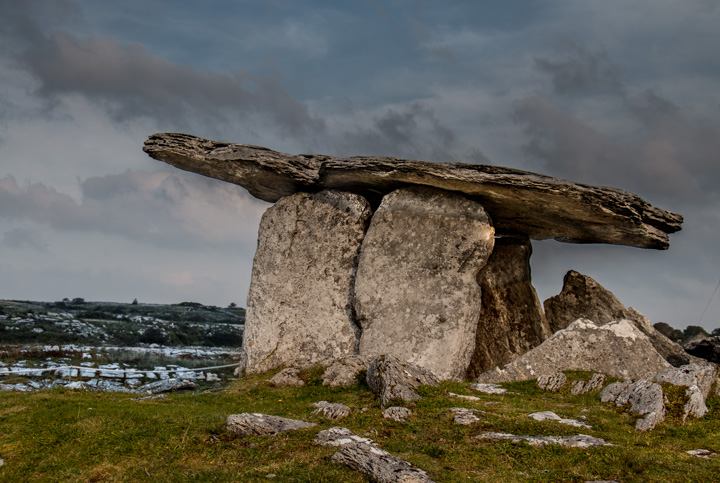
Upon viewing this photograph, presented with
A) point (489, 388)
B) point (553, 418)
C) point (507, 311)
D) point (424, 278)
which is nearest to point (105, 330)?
point (507, 311)

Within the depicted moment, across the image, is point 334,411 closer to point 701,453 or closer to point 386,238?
point 701,453

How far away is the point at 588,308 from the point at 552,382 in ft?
31.6

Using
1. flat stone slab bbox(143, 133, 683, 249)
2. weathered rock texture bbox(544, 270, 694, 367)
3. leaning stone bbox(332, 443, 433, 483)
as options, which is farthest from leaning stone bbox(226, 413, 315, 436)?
weathered rock texture bbox(544, 270, 694, 367)

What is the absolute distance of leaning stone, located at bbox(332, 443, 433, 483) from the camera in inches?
348

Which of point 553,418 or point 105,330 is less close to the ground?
point 553,418

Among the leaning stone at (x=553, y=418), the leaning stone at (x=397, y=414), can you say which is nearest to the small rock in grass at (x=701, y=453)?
the leaning stone at (x=553, y=418)

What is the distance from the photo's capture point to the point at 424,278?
1995 cm

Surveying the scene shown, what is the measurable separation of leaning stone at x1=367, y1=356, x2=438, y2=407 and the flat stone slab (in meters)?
6.57

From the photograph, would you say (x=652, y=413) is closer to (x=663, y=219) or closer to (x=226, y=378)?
→ (x=663, y=219)

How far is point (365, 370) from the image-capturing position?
1667 centimetres

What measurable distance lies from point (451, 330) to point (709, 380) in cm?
715

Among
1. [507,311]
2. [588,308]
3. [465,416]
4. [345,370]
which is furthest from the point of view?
[588,308]

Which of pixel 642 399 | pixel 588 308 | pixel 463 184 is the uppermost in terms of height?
pixel 463 184

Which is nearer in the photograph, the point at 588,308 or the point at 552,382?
the point at 552,382
